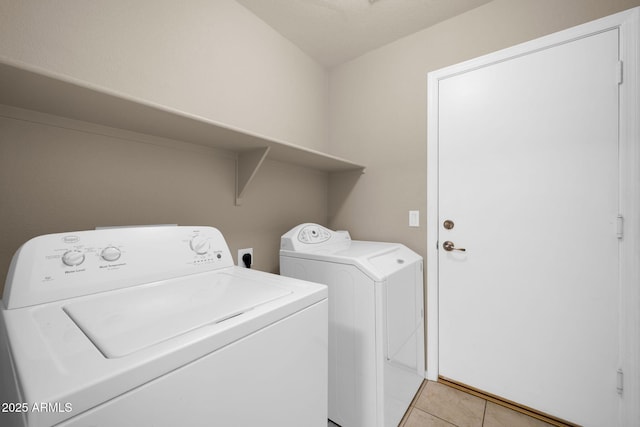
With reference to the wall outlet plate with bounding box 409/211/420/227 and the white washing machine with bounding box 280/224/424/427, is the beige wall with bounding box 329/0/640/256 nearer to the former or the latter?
the wall outlet plate with bounding box 409/211/420/227

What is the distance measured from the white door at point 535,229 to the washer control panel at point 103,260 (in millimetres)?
1548

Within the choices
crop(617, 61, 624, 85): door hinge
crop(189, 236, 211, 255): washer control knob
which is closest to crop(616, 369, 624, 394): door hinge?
crop(617, 61, 624, 85): door hinge

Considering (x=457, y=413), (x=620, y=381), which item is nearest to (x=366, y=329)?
(x=457, y=413)

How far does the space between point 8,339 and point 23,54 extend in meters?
1.01

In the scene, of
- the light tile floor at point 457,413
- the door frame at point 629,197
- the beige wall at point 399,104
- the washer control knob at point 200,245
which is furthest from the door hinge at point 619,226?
the washer control knob at point 200,245

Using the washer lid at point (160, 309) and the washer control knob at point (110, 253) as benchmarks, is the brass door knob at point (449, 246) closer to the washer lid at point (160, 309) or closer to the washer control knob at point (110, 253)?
the washer lid at point (160, 309)

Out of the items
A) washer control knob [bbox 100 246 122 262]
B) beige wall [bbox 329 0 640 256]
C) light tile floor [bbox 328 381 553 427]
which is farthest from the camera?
beige wall [bbox 329 0 640 256]

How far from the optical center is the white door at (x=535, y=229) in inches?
51.7

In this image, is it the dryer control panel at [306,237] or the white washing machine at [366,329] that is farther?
the dryer control panel at [306,237]

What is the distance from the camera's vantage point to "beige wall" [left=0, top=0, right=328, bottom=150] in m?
0.95

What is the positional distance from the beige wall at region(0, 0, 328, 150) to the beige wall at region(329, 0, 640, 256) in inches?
15.8

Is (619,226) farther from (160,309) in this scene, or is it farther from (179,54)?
(179,54)

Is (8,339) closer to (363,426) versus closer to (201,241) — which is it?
(201,241)

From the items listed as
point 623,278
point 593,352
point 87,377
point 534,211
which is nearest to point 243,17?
point 87,377
